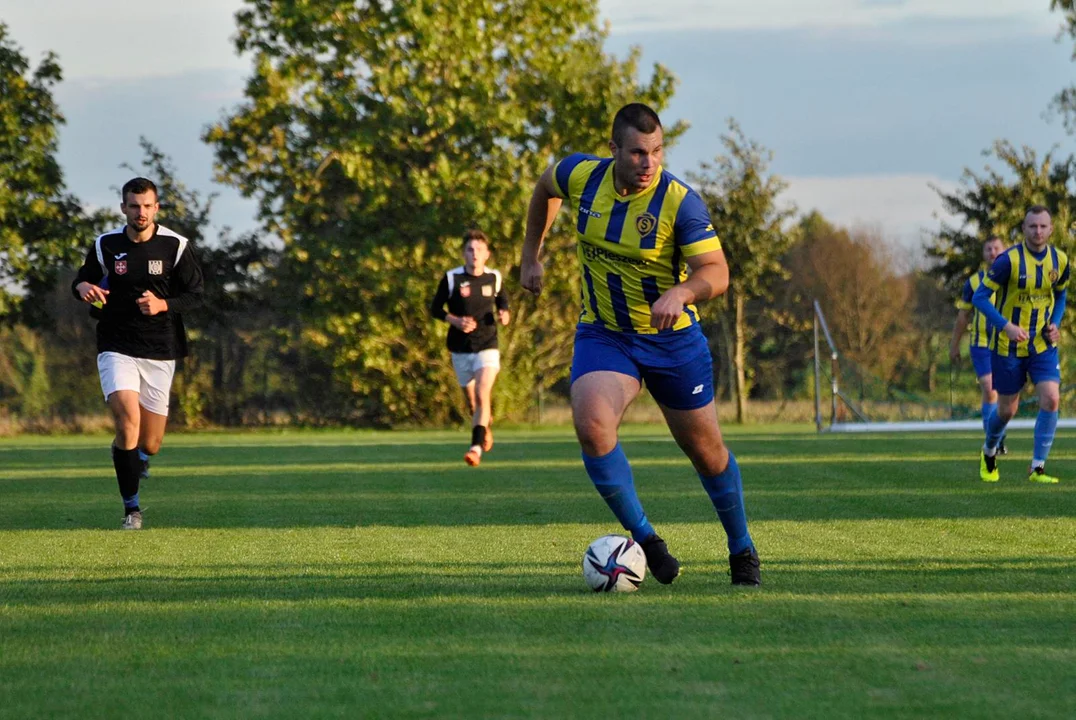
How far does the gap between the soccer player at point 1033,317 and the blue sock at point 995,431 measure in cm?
19

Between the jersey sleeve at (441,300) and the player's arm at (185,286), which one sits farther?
the jersey sleeve at (441,300)

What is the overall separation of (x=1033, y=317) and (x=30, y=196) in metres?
26.2

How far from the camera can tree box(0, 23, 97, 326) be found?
33312mm

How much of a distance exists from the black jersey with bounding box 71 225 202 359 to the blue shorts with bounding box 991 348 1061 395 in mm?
6513

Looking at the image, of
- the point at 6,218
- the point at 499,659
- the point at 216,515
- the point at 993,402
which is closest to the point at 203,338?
the point at 6,218

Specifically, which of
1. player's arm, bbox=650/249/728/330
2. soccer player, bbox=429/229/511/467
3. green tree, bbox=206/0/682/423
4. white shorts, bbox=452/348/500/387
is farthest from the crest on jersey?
green tree, bbox=206/0/682/423

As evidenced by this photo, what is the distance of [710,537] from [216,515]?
3.73 m

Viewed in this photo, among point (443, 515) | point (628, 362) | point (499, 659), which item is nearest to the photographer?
point (499, 659)

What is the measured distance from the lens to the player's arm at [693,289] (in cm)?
609

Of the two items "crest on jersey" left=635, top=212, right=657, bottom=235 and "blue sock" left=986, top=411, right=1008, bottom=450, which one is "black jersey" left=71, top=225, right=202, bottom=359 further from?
"blue sock" left=986, top=411, right=1008, bottom=450

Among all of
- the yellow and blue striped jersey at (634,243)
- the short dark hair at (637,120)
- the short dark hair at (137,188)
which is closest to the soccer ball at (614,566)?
the yellow and blue striped jersey at (634,243)

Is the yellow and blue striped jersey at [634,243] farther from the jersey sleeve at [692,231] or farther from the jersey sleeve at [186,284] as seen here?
the jersey sleeve at [186,284]

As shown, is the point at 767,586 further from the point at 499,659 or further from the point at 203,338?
the point at 203,338

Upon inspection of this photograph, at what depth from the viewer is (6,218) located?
33469 millimetres
